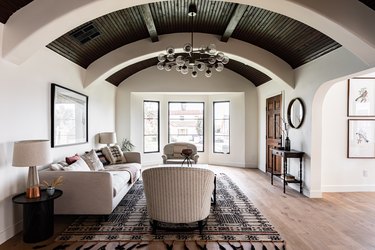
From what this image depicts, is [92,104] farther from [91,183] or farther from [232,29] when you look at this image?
[232,29]

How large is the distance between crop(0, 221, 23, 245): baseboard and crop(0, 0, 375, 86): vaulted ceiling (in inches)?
105

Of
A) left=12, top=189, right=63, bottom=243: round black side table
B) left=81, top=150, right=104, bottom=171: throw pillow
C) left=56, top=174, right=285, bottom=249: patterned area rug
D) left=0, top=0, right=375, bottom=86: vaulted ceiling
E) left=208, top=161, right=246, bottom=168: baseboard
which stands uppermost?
left=0, top=0, right=375, bottom=86: vaulted ceiling

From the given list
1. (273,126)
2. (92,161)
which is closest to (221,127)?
(273,126)

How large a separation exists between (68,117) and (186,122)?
A: 4.84 metres

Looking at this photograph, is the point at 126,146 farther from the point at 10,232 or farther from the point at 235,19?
the point at 235,19

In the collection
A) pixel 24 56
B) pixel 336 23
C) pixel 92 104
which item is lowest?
pixel 92 104

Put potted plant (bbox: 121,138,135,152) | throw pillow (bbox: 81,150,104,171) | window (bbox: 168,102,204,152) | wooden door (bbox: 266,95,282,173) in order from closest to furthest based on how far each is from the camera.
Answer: throw pillow (bbox: 81,150,104,171)
wooden door (bbox: 266,95,282,173)
potted plant (bbox: 121,138,135,152)
window (bbox: 168,102,204,152)

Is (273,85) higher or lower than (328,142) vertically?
higher

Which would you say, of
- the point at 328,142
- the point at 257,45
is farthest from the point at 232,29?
the point at 328,142

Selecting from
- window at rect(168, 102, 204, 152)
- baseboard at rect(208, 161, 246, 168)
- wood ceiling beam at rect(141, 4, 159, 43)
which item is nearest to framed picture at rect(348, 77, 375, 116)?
baseboard at rect(208, 161, 246, 168)

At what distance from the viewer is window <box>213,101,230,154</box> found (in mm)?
8516

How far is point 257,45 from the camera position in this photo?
5434 mm

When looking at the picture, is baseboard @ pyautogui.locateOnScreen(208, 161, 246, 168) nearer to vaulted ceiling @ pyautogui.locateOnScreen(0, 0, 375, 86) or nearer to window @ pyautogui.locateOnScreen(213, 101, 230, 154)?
window @ pyautogui.locateOnScreen(213, 101, 230, 154)

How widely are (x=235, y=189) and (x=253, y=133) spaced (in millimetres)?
3223
